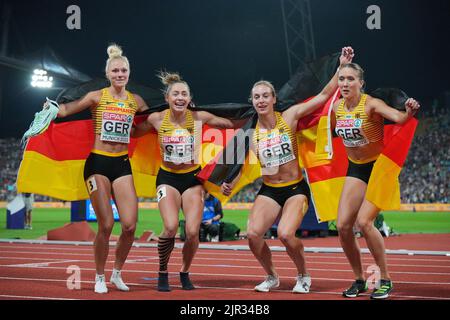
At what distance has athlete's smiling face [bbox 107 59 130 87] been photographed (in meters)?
7.62

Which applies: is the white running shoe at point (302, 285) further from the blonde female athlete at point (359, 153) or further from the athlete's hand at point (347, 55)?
the athlete's hand at point (347, 55)

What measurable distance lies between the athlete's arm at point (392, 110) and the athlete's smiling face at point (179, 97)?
215 cm

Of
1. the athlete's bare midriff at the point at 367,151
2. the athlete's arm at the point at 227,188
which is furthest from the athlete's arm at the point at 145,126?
the athlete's bare midriff at the point at 367,151

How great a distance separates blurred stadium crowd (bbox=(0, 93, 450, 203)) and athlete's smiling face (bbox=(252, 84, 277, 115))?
34.5 m

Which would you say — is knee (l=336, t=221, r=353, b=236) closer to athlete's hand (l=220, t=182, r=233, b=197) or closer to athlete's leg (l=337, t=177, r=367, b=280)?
athlete's leg (l=337, t=177, r=367, b=280)

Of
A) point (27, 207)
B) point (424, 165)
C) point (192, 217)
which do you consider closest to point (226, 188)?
point (192, 217)

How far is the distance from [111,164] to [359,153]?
2.82 meters

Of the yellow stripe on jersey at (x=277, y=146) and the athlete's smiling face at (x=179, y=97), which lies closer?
the yellow stripe on jersey at (x=277, y=146)

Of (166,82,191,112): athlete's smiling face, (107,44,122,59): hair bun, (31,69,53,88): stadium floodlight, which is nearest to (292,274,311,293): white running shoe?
(166,82,191,112): athlete's smiling face

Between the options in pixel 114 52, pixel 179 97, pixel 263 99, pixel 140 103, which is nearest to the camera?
pixel 263 99

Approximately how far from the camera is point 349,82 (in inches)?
280

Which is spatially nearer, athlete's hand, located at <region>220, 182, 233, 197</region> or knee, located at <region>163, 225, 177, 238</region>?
knee, located at <region>163, 225, 177, 238</region>

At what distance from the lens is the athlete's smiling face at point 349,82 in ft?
23.3

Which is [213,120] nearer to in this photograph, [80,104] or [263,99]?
[263,99]
